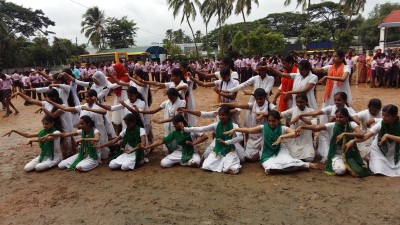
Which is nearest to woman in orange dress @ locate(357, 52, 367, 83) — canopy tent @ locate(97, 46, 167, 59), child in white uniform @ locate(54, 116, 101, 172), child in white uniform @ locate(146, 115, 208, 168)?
child in white uniform @ locate(146, 115, 208, 168)

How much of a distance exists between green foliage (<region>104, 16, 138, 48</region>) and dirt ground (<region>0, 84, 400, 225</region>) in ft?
144

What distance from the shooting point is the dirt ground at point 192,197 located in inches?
140

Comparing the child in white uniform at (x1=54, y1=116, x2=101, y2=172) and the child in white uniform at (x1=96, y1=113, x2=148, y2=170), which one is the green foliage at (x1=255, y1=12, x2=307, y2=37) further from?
the child in white uniform at (x1=54, y1=116, x2=101, y2=172)

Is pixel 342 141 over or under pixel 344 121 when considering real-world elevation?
under

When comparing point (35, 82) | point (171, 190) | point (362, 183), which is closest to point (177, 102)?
point (171, 190)

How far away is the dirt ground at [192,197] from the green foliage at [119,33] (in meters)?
43.9

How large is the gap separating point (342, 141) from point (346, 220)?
4.98 ft

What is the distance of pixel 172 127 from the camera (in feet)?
18.5

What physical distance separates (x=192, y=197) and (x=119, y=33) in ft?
152

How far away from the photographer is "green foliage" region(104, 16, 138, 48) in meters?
46.4

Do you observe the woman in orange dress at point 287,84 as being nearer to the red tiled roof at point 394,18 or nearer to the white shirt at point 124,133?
the white shirt at point 124,133

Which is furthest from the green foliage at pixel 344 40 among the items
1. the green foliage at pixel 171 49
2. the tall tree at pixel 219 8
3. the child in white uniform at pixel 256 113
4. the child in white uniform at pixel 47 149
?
the child in white uniform at pixel 47 149

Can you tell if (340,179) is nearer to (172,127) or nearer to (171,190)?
(171,190)

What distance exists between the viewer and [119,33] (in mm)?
47156
